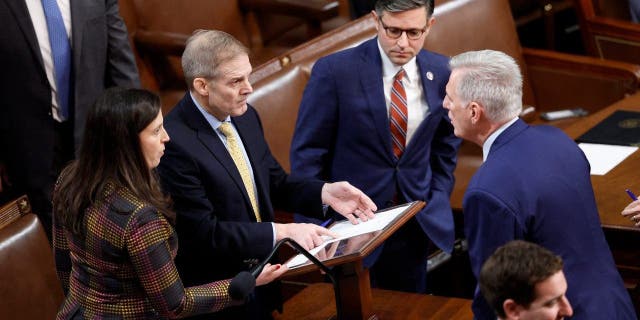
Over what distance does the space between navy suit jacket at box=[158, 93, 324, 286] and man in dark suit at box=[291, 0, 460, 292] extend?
1.19 feet

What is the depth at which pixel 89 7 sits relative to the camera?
10.2ft

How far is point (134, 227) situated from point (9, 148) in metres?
1.14

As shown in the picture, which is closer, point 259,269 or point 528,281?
point 528,281

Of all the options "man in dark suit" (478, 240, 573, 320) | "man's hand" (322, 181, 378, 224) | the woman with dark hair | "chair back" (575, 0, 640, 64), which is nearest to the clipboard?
"man's hand" (322, 181, 378, 224)

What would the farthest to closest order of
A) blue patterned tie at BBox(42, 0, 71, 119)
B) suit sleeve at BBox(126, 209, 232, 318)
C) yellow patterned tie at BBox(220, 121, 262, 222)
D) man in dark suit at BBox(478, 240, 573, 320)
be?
blue patterned tie at BBox(42, 0, 71, 119)
yellow patterned tie at BBox(220, 121, 262, 222)
suit sleeve at BBox(126, 209, 232, 318)
man in dark suit at BBox(478, 240, 573, 320)

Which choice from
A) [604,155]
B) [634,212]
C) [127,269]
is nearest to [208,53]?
[127,269]

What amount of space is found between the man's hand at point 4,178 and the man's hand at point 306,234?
1.12m

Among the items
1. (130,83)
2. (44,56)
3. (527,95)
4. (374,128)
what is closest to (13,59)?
(44,56)

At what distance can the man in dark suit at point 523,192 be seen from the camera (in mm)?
2205

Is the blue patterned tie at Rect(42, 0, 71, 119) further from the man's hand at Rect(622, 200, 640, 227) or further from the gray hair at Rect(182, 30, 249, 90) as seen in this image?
the man's hand at Rect(622, 200, 640, 227)

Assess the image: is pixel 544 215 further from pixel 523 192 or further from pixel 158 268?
pixel 158 268

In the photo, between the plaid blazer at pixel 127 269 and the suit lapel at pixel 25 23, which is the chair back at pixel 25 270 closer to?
the plaid blazer at pixel 127 269

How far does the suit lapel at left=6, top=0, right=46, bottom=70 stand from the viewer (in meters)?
3.01

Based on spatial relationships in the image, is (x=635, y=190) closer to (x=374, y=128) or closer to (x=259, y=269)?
(x=374, y=128)
